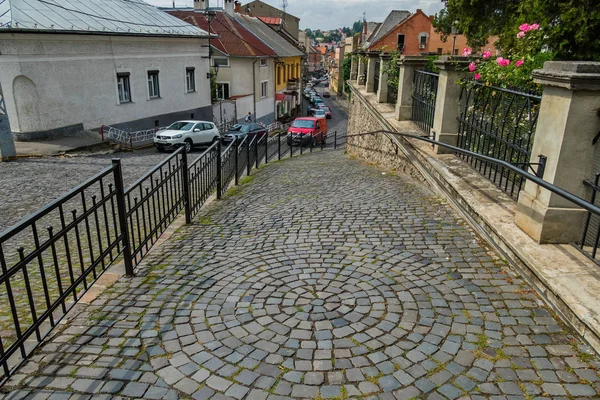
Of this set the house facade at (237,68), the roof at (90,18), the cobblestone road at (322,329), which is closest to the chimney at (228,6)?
the house facade at (237,68)

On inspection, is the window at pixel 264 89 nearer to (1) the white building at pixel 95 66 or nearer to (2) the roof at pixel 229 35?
(2) the roof at pixel 229 35

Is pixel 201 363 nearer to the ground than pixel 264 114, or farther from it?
farther from it

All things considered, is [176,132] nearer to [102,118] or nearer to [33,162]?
[102,118]

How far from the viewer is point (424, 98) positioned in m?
8.88

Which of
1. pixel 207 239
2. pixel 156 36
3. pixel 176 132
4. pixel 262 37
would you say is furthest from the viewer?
pixel 262 37

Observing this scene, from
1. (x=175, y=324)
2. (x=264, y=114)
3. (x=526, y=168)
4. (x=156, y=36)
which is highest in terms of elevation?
(x=156, y=36)

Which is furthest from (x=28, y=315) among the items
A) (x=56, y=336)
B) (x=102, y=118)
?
(x=102, y=118)

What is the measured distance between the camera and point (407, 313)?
11.9 feet

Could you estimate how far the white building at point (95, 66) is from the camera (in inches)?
658

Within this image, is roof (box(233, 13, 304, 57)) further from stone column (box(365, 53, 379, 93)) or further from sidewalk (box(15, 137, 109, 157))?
stone column (box(365, 53, 379, 93))

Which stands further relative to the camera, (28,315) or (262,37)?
(262,37)

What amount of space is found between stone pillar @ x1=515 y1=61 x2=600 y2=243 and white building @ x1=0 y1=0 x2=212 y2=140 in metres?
17.7

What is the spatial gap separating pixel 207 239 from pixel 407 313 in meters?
3.03

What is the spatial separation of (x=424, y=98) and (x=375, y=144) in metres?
3.57
